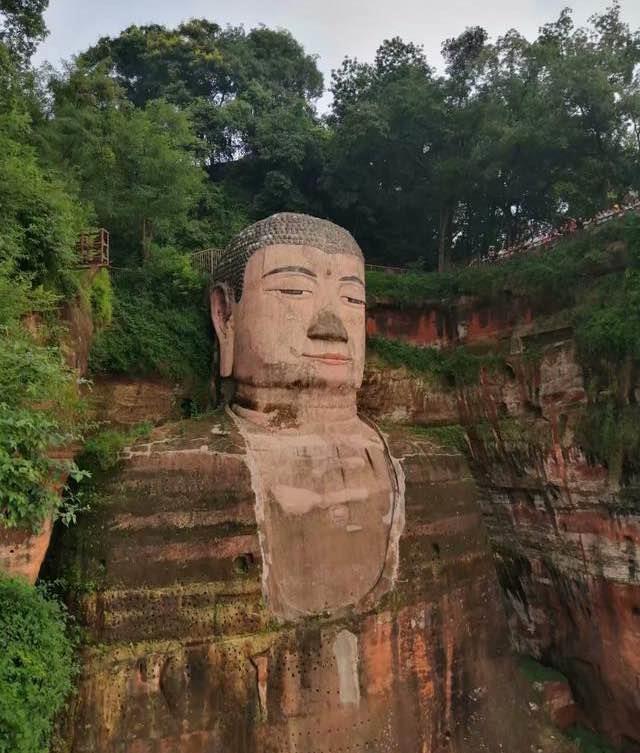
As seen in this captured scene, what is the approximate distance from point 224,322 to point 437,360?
5.58 metres

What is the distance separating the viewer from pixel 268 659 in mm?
8055

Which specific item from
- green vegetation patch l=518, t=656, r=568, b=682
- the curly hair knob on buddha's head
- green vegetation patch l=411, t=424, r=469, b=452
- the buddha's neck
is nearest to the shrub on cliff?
the buddha's neck

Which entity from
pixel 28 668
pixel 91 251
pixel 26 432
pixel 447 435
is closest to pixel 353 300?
pixel 447 435

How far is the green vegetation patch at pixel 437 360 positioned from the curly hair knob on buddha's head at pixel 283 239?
10.7 feet

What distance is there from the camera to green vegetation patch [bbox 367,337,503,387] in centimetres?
1319

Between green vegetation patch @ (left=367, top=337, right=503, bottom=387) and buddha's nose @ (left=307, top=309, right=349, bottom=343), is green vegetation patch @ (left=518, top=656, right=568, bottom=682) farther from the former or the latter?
buddha's nose @ (left=307, top=309, right=349, bottom=343)

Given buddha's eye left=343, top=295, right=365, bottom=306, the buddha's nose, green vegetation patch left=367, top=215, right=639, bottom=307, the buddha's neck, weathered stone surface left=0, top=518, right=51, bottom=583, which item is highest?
green vegetation patch left=367, top=215, right=639, bottom=307

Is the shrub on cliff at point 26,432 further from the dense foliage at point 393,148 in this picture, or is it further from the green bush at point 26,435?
the dense foliage at point 393,148

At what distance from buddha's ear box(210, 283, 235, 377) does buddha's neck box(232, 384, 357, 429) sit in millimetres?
484

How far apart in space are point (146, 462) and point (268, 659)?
3.12 meters

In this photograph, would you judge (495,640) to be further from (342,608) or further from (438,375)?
(438,375)

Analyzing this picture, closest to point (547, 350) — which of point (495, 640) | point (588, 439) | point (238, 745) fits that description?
point (588, 439)

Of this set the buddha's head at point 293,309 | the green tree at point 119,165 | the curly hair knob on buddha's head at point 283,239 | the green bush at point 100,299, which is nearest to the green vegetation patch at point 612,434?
the buddha's head at point 293,309

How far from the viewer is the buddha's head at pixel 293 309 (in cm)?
974
